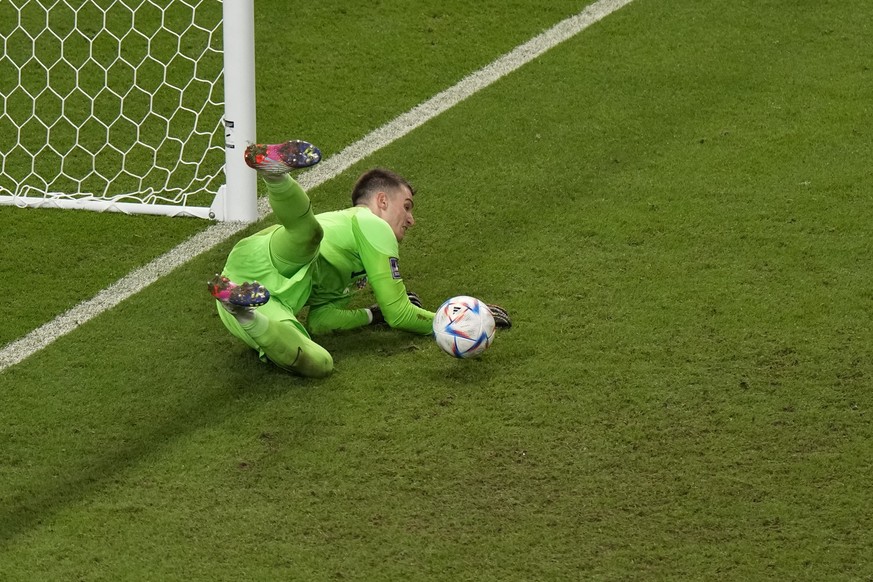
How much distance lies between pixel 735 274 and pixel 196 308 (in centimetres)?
221

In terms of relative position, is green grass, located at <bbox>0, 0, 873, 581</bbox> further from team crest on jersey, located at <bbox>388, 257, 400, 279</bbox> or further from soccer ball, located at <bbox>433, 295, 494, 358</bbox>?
team crest on jersey, located at <bbox>388, 257, 400, 279</bbox>

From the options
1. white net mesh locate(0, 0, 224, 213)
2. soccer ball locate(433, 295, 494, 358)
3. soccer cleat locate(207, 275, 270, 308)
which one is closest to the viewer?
soccer cleat locate(207, 275, 270, 308)

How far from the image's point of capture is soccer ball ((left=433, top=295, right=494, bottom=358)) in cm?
477

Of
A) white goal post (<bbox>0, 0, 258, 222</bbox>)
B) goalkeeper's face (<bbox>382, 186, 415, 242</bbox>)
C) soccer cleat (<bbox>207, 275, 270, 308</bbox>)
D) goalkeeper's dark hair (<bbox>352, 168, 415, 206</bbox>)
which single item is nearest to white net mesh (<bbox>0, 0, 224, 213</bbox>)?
white goal post (<bbox>0, 0, 258, 222</bbox>)

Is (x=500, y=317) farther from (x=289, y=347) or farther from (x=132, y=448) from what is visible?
(x=132, y=448)

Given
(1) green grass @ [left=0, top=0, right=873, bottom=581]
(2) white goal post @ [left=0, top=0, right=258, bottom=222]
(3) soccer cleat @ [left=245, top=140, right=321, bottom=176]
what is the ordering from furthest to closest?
(2) white goal post @ [left=0, top=0, right=258, bottom=222] < (3) soccer cleat @ [left=245, top=140, right=321, bottom=176] < (1) green grass @ [left=0, top=0, right=873, bottom=581]

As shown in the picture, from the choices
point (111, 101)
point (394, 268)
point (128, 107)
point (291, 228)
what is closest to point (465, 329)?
point (394, 268)

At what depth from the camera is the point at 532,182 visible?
6195 millimetres

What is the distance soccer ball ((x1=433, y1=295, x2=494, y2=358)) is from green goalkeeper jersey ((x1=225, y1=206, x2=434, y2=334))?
235 millimetres

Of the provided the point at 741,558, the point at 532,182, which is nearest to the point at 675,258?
the point at 532,182

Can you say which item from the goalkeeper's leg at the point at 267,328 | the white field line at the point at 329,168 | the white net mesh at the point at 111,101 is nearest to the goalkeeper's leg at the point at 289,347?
the goalkeeper's leg at the point at 267,328

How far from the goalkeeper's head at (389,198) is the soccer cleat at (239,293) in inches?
33.2

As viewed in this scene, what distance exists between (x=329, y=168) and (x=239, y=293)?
2.02 metres

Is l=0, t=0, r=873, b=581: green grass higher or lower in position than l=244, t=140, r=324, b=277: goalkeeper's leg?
lower
